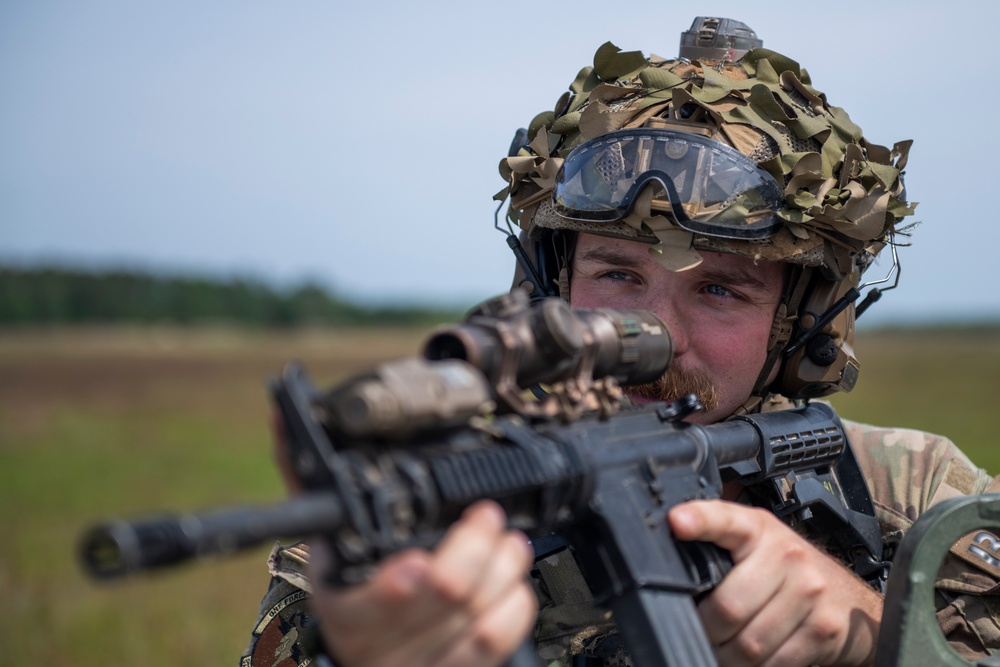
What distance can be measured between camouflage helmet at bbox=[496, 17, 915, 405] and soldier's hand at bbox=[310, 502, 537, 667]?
208 centimetres

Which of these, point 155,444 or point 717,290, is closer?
point 717,290

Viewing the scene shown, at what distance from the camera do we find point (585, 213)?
4.38m

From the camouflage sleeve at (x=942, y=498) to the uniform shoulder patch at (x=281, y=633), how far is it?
2540mm

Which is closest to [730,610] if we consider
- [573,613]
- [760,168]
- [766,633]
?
[766,633]

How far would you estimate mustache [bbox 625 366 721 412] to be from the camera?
4.22 m

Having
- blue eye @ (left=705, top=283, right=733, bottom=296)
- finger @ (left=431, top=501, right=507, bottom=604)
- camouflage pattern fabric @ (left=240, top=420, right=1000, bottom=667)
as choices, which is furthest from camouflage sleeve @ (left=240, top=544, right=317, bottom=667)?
blue eye @ (left=705, top=283, right=733, bottom=296)

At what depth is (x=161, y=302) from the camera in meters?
65.6

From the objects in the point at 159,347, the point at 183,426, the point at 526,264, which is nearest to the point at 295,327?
the point at 159,347

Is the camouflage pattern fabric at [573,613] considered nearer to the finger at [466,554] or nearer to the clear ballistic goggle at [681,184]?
the clear ballistic goggle at [681,184]

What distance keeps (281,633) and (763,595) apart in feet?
6.11

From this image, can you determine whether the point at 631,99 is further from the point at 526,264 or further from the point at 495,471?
the point at 495,471

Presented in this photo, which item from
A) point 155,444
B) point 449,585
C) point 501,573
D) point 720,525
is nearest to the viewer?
point 449,585

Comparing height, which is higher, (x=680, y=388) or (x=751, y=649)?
(x=680, y=388)

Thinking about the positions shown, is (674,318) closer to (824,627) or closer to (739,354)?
(739,354)
